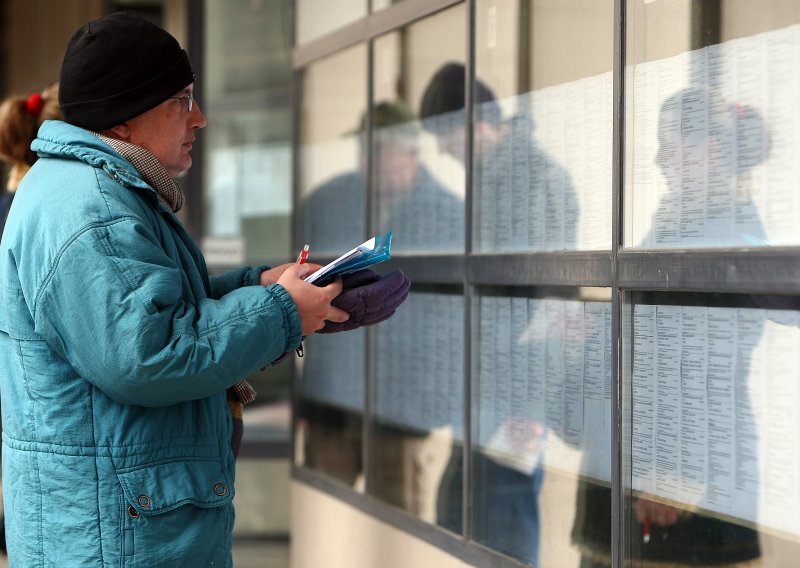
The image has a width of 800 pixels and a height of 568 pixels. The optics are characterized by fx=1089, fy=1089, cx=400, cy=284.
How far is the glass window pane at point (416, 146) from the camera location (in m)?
3.22

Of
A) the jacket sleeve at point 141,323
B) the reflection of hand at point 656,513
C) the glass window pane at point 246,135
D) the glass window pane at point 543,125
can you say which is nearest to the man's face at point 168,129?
the jacket sleeve at point 141,323

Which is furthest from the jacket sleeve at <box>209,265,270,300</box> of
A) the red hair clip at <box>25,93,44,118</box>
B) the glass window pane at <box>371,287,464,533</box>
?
the red hair clip at <box>25,93,44,118</box>

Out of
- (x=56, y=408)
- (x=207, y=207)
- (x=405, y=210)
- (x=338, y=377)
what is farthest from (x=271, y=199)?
(x=56, y=408)

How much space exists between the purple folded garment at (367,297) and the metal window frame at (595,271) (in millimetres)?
477

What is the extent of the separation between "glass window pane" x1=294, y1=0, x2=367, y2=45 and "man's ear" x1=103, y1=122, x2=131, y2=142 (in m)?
1.70

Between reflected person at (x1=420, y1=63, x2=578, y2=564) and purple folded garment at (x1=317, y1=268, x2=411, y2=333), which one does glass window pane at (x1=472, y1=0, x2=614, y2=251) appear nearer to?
reflected person at (x1=420, y1=63, x2=578, y2=564)

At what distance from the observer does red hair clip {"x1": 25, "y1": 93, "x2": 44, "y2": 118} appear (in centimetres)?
343

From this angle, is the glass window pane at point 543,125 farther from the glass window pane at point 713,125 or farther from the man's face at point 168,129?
the man's face at point 168,129

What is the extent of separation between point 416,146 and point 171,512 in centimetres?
171

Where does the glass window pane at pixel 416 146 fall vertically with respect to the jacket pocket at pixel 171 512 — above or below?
above

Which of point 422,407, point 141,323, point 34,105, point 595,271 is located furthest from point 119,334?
point 34,105

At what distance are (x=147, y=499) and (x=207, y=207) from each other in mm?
3831

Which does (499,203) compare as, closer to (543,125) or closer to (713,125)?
(543,125)

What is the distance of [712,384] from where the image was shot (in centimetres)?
218
